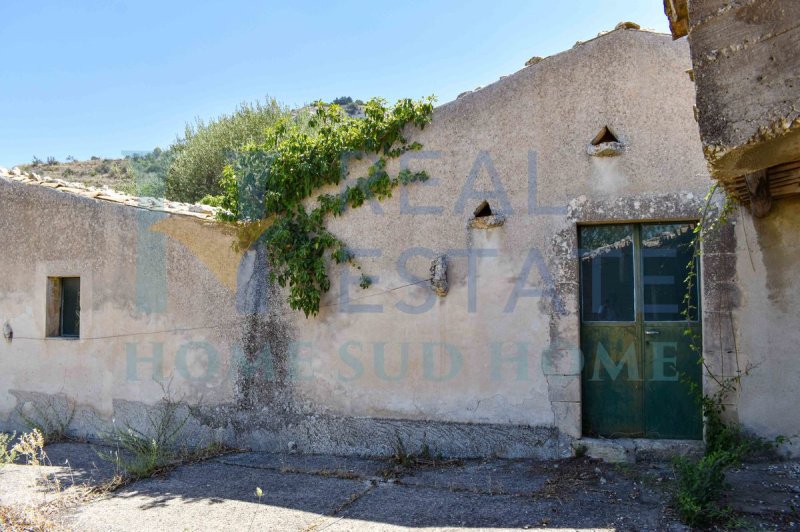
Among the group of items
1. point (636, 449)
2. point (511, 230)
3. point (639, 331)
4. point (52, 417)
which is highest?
point (511, 230)

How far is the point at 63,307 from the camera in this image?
8.09 m

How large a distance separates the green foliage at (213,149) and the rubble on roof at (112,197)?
779 centimetres

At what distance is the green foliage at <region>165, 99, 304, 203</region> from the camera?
16.5 meters

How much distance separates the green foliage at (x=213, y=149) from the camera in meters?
16.5

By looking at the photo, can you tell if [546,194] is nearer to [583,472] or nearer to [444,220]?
[444,220]

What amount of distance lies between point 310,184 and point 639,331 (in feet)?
11.6

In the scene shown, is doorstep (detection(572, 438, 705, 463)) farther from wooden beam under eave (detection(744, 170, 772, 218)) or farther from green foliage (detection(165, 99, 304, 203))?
green foliage (detection(165, 99, 304, 203))

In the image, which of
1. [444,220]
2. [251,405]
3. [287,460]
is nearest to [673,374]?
[444,220]

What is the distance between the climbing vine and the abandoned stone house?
0.55ft

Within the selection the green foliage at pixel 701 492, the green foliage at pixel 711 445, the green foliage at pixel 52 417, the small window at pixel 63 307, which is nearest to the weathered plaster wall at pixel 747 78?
the green foliage at pixel 711 445

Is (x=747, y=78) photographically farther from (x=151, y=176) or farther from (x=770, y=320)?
(x=151, y=176)

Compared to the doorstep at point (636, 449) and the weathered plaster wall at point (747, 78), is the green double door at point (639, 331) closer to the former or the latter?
the doorstep at point (636, 449)

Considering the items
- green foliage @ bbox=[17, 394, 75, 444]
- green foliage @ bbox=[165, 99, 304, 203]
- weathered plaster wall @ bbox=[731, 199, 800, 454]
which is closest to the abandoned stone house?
weathered plaster wall @ bbox=[731, 199, 800, 454]

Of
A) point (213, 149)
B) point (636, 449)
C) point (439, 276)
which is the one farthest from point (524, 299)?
point (213, 149)
